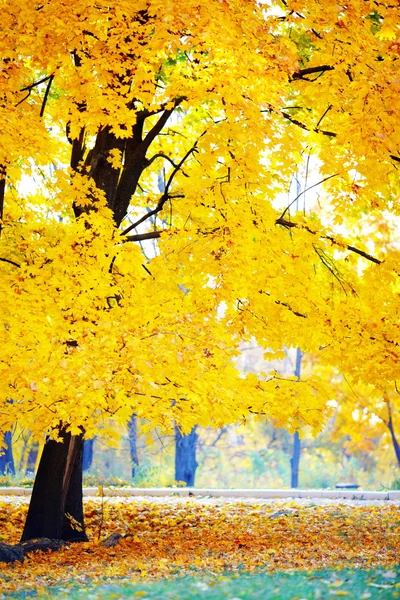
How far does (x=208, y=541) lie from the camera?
1048 cm

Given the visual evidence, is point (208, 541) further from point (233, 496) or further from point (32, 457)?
point (32, 457)

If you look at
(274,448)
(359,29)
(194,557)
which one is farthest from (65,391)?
(274,448)

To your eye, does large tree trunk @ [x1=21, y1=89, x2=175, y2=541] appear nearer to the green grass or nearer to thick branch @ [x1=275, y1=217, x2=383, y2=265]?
thick branch @ [x1=275, y1=217, x2=383, y2=265]

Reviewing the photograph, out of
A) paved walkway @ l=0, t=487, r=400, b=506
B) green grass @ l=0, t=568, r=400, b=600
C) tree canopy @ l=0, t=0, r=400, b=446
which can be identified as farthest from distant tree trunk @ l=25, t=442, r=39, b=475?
green grass @ l=0, t=568, r=400, b=600

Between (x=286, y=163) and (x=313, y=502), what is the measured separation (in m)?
8.17

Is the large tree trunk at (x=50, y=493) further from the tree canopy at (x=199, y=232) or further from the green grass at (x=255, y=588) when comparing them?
the green grass at (x=255, y=588)

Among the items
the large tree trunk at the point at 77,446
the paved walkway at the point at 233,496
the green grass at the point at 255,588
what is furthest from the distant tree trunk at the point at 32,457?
the green grass at the point at 255,588

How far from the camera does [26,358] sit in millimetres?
7680

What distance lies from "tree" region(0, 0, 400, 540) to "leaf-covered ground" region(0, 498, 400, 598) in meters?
1.33

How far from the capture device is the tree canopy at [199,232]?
7.61 m

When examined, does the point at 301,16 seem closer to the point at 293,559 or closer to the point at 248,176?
the point at 248,176

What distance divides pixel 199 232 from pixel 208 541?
173 inches

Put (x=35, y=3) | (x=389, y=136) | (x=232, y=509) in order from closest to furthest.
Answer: (x=389, y=136)
(x=35, y=3)
(x=232, y=509)

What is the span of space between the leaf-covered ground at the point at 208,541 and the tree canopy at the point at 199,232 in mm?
1545
